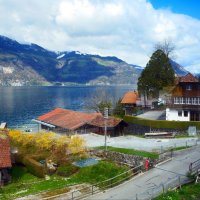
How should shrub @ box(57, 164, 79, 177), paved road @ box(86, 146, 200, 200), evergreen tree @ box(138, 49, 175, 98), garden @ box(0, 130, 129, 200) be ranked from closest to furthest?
paved road @ box(86, 146, 200, 200) < garden @ box(0, 130, 129, 200) < shrub @ box(57, 164, 79, 177) < evergreen tree @ box(138, 49, 175, 98)

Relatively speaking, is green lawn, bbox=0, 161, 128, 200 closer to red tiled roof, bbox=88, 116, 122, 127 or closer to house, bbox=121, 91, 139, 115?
red tiled roof, bbox=88, 116, 122, 127

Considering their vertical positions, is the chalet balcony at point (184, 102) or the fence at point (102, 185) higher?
the chalet balcony at point (184, 102)

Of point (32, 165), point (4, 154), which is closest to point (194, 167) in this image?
point (32, 165)

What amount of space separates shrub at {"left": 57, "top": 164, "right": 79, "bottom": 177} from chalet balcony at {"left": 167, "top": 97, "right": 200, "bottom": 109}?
32.7 metres

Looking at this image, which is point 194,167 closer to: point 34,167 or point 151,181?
point 151,181

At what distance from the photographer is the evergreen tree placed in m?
77.8

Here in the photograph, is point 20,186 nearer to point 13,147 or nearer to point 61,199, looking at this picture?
point 61,199

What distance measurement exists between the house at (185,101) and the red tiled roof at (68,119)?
16.0 metres

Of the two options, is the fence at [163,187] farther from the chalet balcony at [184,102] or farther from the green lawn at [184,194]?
the chalet balcony at [184,102]

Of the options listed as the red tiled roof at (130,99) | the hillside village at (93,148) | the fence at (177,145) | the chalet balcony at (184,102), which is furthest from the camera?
the red tiled roof at (130,99)

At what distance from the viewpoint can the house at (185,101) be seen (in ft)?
218

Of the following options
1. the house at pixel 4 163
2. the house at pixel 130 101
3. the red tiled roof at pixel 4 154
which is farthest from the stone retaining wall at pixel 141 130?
the house at pixel 4 163

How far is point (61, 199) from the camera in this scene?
101 ft

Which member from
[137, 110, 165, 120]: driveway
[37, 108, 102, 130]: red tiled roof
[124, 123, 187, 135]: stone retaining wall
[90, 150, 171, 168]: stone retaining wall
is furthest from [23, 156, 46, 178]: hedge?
[137, 110, 165, 120]: driveway
